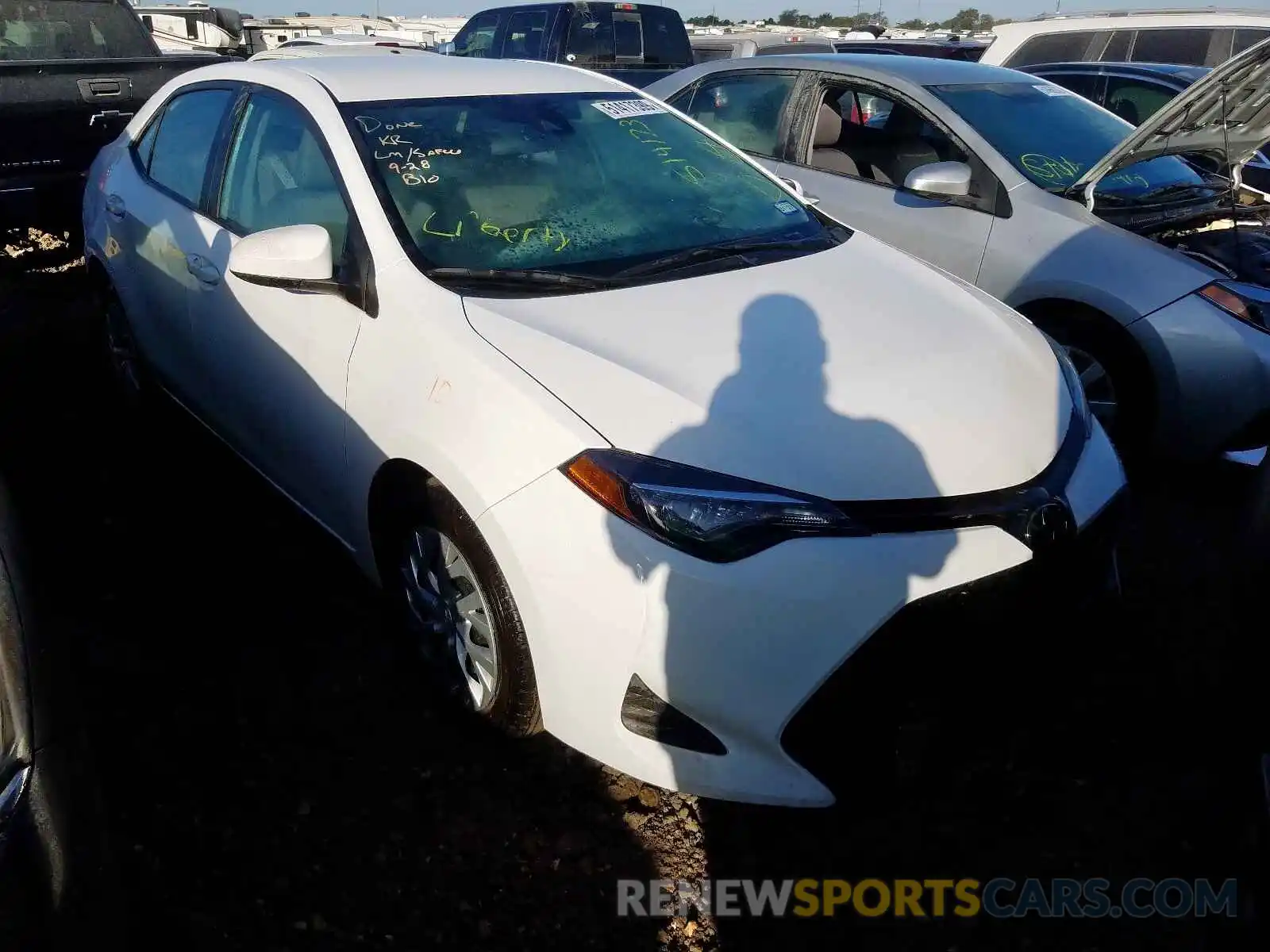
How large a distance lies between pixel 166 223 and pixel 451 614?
2.14 meters

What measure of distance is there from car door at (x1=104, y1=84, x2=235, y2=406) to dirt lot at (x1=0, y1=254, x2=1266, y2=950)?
3.10ft

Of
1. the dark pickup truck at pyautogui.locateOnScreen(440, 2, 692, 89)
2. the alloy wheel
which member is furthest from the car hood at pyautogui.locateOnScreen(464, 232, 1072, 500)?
the dark pickup truck at pyautogui.locateOnScreen(440, 2, 692, 89)

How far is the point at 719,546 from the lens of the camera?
1.97m

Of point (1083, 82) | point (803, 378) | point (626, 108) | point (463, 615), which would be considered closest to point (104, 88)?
point (626, 108)

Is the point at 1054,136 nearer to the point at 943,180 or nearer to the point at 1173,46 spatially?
the point at 943,180

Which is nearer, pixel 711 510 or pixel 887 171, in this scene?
pixel 711 510

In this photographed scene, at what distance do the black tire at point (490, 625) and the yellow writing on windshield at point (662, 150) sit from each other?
1486mm

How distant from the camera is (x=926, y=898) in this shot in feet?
7.30

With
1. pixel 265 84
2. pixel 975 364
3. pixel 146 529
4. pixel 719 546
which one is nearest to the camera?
pixel 719 546

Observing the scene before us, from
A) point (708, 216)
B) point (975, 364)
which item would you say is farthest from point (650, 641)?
point (708, 216)

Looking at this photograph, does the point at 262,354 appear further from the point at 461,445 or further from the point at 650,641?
the point at 650,641

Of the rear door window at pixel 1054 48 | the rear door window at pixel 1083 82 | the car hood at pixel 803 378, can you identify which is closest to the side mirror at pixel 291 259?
the car hood at pixel 803 378

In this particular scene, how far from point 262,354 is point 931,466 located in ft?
6.77

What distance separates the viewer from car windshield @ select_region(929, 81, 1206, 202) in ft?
14.1
